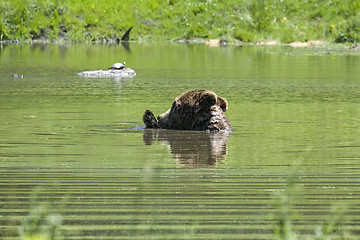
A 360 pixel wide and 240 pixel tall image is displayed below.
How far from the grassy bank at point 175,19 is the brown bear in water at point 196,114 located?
36520mm

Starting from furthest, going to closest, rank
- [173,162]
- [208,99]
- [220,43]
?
[220,43] < [208,99] < [173,162]

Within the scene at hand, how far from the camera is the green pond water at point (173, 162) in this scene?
6.01 m

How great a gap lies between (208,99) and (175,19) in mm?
42882

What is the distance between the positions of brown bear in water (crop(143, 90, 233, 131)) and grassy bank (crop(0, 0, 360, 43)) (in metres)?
36.5

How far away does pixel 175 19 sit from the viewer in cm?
5444

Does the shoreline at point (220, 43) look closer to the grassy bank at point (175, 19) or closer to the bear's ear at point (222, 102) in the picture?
the grassy bank at point (175, 19)

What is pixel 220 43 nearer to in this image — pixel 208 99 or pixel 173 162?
pixel 208 99

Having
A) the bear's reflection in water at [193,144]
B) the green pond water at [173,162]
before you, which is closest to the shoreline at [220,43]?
the green pond water at [173,162]

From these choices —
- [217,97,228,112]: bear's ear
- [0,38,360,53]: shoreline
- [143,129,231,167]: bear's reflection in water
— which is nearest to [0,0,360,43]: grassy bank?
[0,38,360,53]: shoreline

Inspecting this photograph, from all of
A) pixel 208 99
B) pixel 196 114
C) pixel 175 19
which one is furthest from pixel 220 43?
pixel 208 99

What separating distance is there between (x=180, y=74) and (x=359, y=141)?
15834mm

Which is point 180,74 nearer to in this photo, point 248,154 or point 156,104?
point 156,104

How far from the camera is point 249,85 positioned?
73.8 ft

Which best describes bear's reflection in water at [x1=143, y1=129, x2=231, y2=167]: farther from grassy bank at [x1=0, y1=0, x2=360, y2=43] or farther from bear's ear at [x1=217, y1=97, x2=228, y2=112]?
grassy bank at [x1=0, y1=0, x2=360, y2=43]
